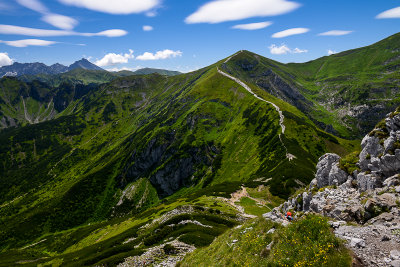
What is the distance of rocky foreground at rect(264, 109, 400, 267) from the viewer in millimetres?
13211

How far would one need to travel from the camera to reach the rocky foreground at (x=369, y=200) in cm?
1321

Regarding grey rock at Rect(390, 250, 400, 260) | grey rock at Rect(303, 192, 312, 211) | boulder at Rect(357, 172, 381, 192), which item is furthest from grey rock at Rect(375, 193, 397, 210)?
grey rock at Rect(303, 192, 312, 211)

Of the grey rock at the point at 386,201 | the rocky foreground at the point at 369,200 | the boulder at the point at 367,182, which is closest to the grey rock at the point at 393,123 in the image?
the rocky foreground at the point at 369,200

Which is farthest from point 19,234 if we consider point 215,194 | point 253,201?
point 253,201

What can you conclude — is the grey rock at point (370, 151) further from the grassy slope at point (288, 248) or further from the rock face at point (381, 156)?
the grassy slope at point (288, 248)

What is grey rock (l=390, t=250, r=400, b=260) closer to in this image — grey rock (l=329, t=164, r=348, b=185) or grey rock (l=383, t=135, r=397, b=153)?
grey rock (l=383, t=135, r=397, b=153)

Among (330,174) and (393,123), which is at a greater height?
(393,123)

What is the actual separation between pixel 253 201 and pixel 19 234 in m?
183

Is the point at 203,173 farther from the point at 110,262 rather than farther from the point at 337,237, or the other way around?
the point at 337,237

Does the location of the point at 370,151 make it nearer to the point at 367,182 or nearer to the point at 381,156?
the point at 381,156

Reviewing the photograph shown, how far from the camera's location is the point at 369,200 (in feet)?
57.0

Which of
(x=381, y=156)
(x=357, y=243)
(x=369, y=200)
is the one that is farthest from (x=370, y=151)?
(x=357, y=243)

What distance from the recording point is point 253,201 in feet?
226

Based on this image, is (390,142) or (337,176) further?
(337,176)
